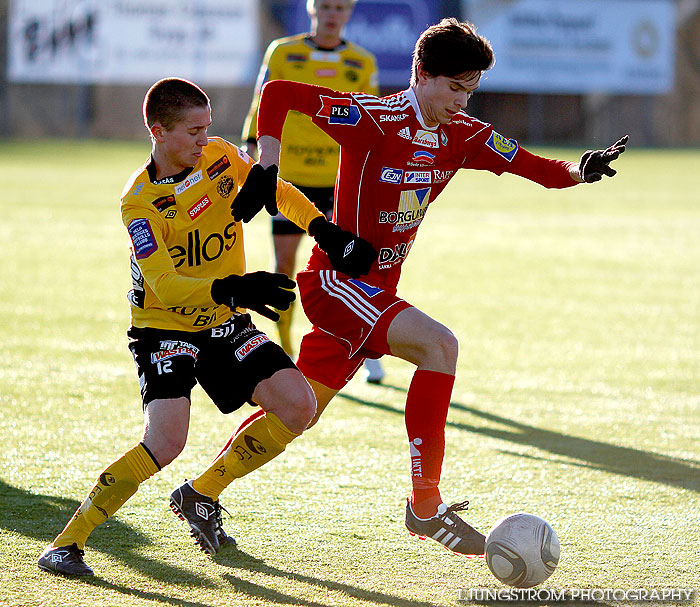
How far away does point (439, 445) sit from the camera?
411cm

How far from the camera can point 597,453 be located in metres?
5.64

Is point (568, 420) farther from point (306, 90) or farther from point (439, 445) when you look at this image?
point (306, 90)

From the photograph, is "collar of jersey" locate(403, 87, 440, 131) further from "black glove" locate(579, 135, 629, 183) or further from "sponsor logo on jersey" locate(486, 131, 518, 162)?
"black glove" locate(579, 135, 629, 183)

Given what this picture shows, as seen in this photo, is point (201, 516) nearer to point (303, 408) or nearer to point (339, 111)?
point (303, 408)

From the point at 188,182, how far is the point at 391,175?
31.4 inches

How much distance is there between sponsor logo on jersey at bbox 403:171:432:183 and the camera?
4379 mm

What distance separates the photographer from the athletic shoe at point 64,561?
3.80 metres

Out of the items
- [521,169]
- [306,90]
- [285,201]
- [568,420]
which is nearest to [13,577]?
[285,201]

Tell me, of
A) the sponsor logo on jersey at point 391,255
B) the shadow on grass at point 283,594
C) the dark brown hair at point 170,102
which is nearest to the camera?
the shadow on grass at point 283,594

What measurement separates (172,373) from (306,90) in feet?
3.92

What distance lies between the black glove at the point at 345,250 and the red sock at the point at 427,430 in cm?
46

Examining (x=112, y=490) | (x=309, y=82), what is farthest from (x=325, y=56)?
(x=112, y=490)

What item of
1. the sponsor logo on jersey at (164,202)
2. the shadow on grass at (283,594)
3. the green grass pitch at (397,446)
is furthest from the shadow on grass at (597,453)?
the sponsor logo on jersey at (164,202)

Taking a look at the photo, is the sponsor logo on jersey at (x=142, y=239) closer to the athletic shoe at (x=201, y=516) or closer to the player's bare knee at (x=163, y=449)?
the player's bare knee at (x=163, y=449)
